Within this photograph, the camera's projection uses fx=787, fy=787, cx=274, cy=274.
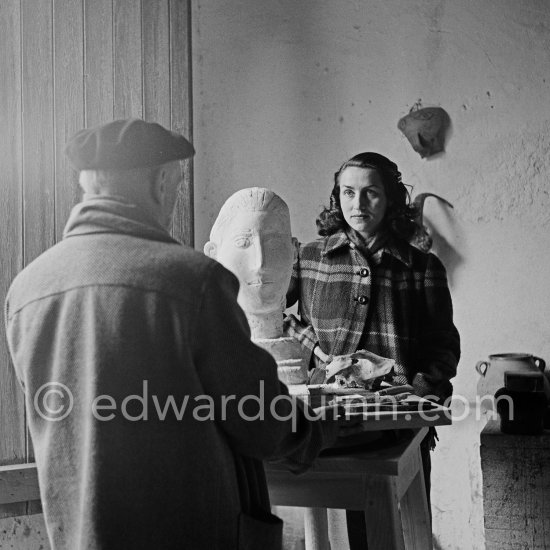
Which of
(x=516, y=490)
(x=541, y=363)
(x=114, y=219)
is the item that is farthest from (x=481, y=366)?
(x=114, y=219)

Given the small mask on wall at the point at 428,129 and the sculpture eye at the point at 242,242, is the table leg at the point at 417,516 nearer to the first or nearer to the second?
the sculpture eye at the point at 242,242

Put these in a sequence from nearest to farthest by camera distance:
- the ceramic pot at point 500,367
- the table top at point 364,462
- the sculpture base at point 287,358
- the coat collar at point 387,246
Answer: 1. the table top at point 364,462
2. the sculpture base at point 287,358
3. the coat collar at point 387,246
4. the ceramic pot at point 500,367

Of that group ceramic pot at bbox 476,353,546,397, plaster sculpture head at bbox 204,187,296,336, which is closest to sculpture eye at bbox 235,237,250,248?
plaster sculpture head at bbox 204,187,296,336

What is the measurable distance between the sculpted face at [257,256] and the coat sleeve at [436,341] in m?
0.80

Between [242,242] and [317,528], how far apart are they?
0.97m

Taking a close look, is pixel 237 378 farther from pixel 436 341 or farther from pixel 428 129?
pixel 428 129

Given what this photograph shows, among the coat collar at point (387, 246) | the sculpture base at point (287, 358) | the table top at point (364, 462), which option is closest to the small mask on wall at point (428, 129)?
the coat collar at point (387, 246)

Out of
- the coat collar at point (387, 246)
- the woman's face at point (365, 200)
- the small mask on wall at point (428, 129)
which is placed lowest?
the coat collar at point (387, 246)

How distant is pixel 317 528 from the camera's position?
248 cm

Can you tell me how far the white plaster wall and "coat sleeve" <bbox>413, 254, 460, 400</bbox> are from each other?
2.45ft

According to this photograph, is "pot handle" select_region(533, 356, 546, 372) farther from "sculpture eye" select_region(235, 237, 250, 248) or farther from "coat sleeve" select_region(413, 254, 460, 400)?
"sculpture eye" select_region(235, 237, 250, 248)

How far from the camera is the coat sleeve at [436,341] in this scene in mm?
2730

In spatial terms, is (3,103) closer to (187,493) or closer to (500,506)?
(187,493)

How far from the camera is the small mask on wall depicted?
11.7 feet
